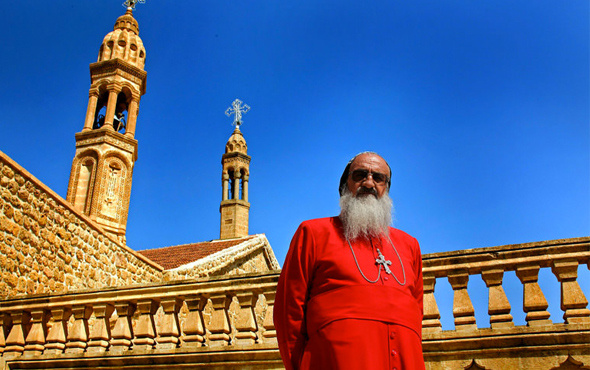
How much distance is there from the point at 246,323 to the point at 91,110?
1386cm

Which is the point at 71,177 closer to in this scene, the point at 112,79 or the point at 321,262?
the point at 112,79

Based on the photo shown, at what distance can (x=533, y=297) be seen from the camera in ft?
12.6

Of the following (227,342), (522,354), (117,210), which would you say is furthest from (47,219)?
(117,210)

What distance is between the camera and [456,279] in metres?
4.09

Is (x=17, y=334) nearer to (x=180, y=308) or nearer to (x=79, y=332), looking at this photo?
(x=79, y=332)

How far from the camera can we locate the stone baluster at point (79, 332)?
4.81 m

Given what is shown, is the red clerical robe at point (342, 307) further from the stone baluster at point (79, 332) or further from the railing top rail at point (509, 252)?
the stone baluster at point (79, 332)

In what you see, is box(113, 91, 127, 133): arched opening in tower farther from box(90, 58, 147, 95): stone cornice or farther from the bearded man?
the bearded man

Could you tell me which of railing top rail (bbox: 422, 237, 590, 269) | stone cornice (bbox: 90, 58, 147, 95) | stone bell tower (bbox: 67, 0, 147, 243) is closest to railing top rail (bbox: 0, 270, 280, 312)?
railing top rail (bbox: 422, 237, 590, 269)

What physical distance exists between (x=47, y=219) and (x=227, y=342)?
14.2 feet

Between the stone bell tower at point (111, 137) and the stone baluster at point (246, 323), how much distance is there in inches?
435

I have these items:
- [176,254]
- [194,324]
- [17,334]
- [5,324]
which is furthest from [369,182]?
[176,254]

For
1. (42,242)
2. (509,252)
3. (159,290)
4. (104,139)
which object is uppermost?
(104,139)

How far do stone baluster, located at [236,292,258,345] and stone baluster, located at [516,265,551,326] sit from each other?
2.30m
